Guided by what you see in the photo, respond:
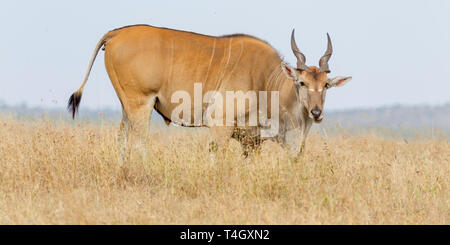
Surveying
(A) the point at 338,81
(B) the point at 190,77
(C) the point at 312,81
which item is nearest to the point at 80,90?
(B) the point at 190,77

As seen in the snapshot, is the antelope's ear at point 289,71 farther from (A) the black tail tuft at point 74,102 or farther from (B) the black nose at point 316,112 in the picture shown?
(A) the black tail tuft at point 74,102

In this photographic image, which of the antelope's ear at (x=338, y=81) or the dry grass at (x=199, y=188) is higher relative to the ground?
the antelope's ear at (x=338, y=81)

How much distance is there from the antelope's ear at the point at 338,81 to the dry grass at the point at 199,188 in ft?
3.33

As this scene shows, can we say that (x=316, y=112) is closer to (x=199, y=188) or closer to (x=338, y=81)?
(x=338, y=81)

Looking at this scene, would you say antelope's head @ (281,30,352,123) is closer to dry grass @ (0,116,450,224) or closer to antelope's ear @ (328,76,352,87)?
antelope's ear @ (328,76,352,87)

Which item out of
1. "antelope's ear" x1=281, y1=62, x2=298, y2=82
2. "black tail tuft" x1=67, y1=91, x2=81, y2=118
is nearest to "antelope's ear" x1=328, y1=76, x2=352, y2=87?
"antelope's ear" x1=281, y1=62, x2=298, y2=82

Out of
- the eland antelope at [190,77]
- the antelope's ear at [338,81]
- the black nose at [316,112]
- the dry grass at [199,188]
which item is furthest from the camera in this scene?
the eland antelope at [190,77]

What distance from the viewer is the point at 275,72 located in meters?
9.26

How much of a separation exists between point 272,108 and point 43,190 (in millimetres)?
3330

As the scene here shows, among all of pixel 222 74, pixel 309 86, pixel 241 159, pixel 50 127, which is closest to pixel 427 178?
pixel 309 86

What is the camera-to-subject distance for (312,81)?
27.8ft

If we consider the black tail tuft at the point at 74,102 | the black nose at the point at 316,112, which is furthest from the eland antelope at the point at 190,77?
the black nose at the point at 316,112

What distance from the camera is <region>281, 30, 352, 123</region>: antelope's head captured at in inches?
329

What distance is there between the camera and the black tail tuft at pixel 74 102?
925 cm
